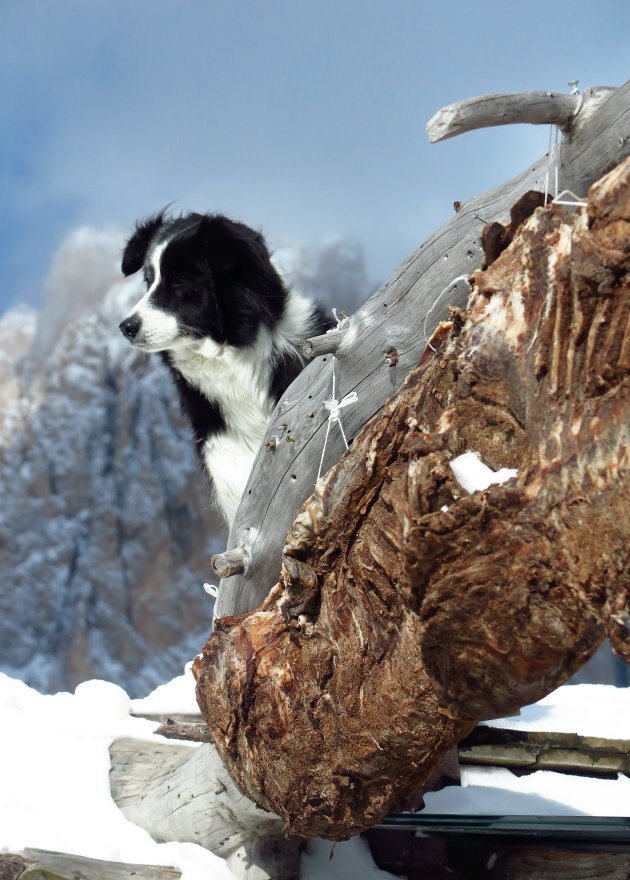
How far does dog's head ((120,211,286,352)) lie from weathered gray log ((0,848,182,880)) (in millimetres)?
1909

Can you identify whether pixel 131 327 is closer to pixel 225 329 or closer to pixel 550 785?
pixel 225 329

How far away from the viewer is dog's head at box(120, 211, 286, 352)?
376 centimetres

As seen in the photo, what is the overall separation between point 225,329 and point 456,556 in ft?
7.73

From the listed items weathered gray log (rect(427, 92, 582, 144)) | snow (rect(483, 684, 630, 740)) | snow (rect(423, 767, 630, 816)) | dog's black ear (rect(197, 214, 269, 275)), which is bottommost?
snow (rect(423, 767, 630, 816))

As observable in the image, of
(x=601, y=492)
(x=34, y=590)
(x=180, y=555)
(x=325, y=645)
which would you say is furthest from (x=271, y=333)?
(x=34, y=590)

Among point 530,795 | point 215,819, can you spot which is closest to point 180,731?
point 215,819

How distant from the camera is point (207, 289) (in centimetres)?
381

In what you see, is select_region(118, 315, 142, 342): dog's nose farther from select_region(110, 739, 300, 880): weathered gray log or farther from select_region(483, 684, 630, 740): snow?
select_region(483, 684, 630, 740): snow

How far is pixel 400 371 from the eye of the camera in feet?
7.45

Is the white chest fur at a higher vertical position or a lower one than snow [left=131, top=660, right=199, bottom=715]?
higher

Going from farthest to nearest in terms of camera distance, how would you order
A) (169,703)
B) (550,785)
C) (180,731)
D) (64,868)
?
(169,703) → (180,731) → (550,785) → (64,868)

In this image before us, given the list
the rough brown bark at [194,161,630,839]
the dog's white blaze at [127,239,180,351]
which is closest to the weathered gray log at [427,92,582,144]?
the rough brown bark at [194,161,630,839]

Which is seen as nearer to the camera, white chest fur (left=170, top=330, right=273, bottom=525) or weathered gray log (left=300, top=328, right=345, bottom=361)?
weathered gray log (left=300, top=328, right=345, bottom=361)

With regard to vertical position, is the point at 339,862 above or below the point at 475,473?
below
